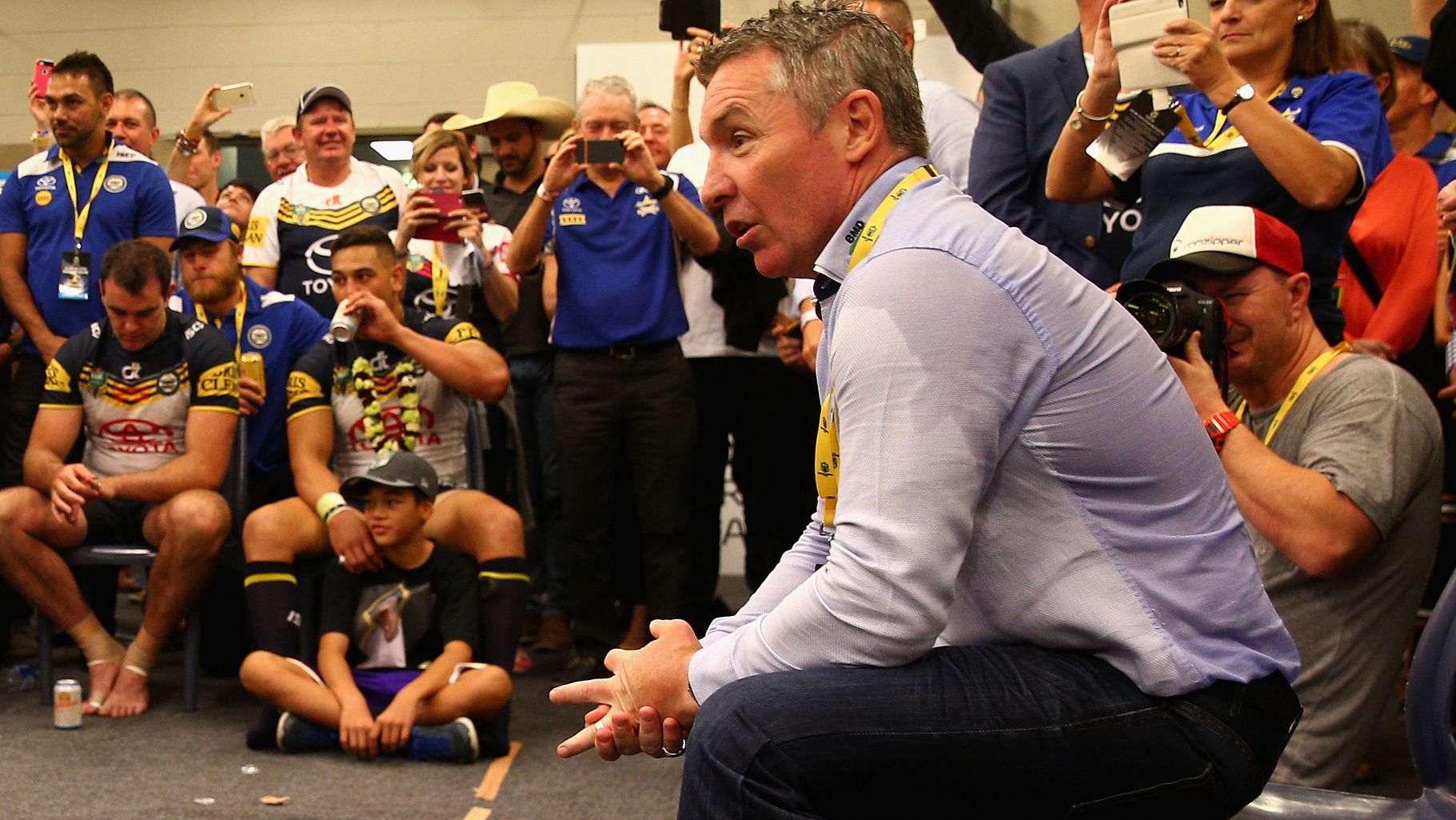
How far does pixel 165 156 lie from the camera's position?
345 inches

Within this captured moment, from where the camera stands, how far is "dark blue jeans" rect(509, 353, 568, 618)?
14.7ft

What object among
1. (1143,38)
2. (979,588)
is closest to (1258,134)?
(1143,38)

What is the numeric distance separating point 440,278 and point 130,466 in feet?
3.36

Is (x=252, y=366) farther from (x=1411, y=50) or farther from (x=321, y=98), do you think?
(x=1411, y=50)

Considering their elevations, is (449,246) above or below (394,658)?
above

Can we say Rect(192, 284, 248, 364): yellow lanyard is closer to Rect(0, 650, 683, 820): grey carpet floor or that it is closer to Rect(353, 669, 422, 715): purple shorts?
Rect(0, 650, 683, 820): grey carpet floor

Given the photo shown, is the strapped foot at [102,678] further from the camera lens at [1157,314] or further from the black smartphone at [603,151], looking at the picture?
the camera lens at [1157,314]

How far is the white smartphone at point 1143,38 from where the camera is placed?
2295 millimetres

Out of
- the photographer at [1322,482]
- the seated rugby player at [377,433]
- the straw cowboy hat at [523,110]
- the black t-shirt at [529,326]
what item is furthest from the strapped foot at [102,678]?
the photographer at [1322,482]

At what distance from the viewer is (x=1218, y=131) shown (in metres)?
2.48

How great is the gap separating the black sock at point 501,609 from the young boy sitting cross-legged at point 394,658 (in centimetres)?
4

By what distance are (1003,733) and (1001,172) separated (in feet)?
5.90

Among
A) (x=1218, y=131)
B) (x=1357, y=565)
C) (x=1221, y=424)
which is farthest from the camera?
(x=1218, y=131)

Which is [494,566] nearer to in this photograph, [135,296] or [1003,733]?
[135,296]
